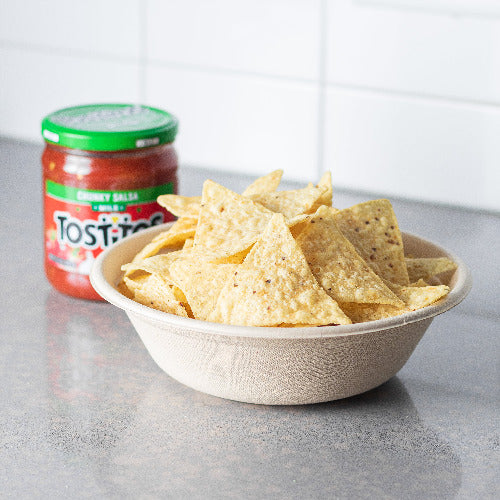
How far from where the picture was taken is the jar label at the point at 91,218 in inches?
45.4

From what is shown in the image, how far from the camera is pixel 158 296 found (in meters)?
0.94

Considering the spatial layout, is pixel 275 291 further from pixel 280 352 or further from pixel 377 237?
pixel 377 237

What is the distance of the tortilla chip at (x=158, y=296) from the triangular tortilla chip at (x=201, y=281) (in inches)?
0.6

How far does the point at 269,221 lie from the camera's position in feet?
3.02

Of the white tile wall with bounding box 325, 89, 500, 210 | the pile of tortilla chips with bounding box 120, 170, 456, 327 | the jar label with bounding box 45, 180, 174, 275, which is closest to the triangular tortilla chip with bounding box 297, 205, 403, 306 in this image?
the pile of tortilla chips with bounding box 120, 170, 456, 327

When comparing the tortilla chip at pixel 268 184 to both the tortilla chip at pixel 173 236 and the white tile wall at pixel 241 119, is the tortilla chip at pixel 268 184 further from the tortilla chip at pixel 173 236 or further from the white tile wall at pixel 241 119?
the white tile wall at pixel 241 119

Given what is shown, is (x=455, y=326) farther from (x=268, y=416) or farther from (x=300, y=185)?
(x=300, y=185)

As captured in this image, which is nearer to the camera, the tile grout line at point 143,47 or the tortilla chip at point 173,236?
the tortilla chip at point 173,236

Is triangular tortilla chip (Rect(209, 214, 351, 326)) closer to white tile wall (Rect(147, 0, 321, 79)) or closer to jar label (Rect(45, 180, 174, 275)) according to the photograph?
jar label (Rect(45, 180, 174, 275))

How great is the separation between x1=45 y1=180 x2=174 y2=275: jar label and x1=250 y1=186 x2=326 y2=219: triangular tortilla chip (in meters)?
0.17

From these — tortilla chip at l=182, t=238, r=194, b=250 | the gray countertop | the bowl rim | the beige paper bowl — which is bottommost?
the gray countertop

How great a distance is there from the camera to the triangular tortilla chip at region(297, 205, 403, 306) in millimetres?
884

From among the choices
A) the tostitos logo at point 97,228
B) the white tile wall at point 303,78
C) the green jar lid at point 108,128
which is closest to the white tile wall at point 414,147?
the white tile wall at point 303,78

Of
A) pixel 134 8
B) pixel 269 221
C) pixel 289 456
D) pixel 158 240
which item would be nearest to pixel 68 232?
pixel 158 240
